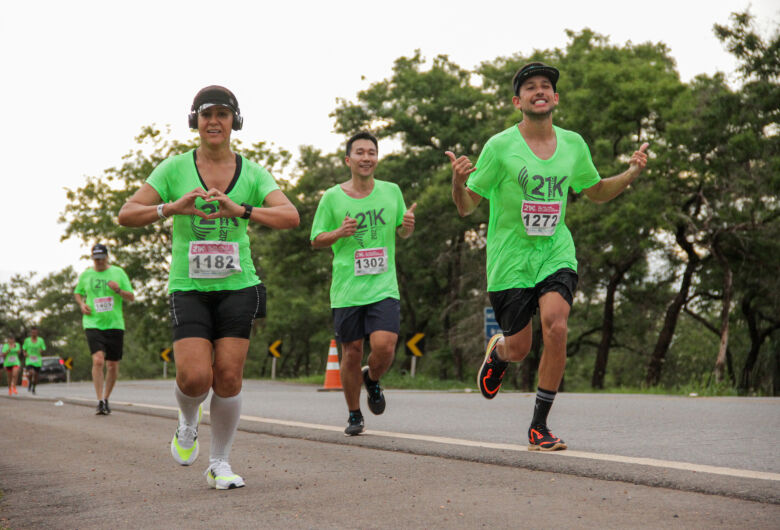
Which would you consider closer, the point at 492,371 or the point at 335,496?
the point at 335,496

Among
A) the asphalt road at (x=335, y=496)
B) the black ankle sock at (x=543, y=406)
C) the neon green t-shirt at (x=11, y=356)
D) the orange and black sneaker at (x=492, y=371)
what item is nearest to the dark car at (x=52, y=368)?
the neon green t-shirt at (x=11, y=356)

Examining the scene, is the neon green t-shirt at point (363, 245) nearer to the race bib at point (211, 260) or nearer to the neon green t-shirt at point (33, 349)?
the race bib at point (211, 260)

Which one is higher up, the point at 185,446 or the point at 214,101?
the point at 214,101

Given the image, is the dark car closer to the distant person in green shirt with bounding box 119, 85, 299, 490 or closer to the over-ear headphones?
the distant person in green shirt with bounding box 119, 85, 299, 490

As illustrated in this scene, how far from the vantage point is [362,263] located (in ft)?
24.5

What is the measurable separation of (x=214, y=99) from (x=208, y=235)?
74cm

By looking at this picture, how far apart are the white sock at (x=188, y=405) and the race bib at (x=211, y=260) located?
0.67 m

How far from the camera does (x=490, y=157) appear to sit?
19.8 feet

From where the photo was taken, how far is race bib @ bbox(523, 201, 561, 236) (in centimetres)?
583

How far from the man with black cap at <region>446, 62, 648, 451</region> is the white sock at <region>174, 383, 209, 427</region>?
78.6 inches

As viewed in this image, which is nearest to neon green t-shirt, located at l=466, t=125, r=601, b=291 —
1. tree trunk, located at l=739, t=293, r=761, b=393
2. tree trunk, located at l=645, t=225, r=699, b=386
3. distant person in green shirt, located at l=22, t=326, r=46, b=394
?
distant person in green shirt, located at l=22, t=326, r=46, b=394

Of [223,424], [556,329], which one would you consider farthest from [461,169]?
[223,424]

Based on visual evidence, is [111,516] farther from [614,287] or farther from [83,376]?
[83,376]

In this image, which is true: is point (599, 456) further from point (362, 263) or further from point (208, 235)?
point (362, 263)
